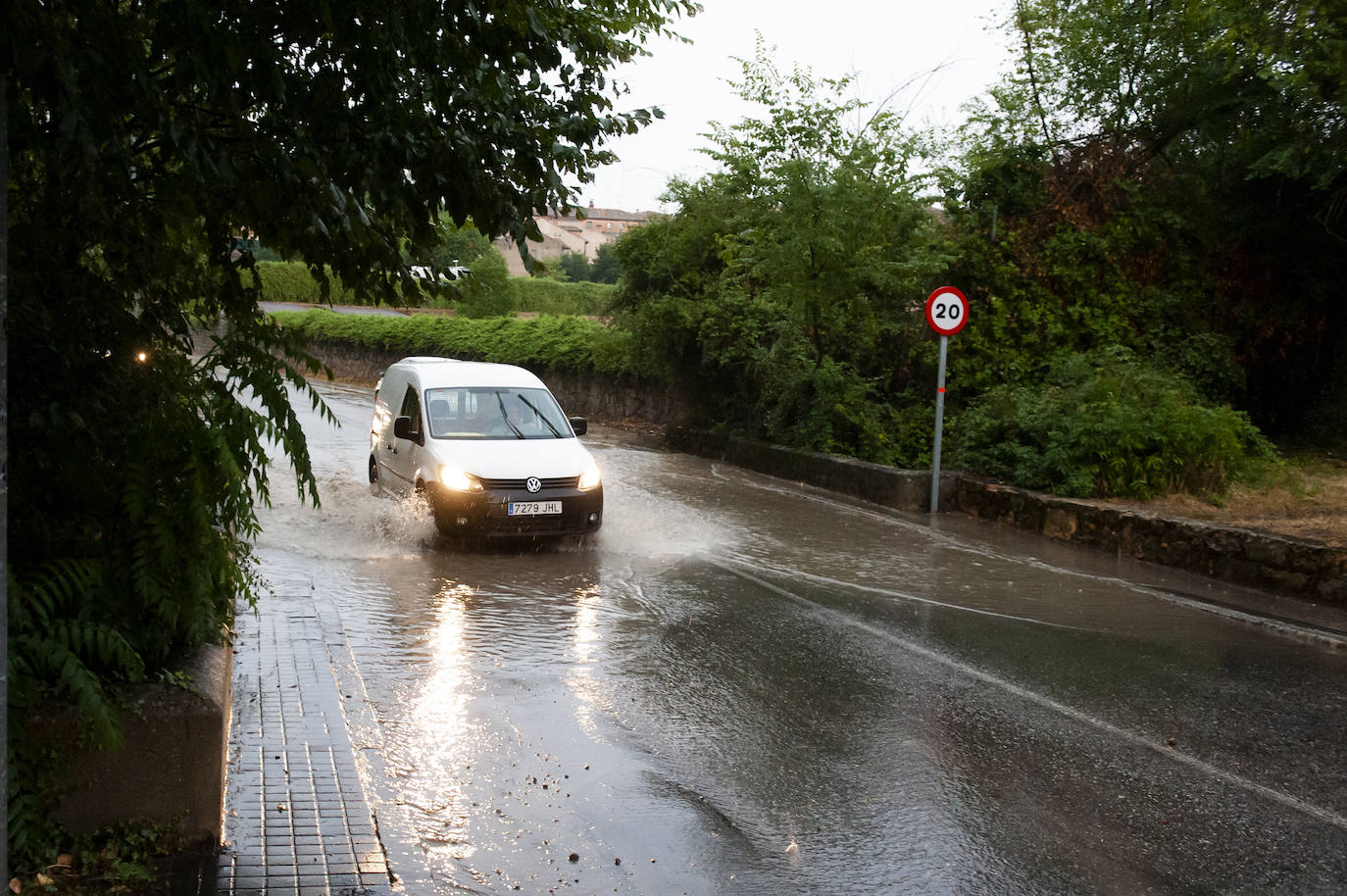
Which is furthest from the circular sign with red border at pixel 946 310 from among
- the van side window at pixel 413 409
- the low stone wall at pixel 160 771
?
the low stone wall at pixel 160 771

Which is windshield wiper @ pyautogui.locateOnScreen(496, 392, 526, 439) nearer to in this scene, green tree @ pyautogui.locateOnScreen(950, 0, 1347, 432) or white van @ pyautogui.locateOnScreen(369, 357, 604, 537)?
white van @ pyautogui.locateOnScreen(369, 357, 604, 537)

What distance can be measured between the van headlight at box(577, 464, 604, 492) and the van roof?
1.86 meters

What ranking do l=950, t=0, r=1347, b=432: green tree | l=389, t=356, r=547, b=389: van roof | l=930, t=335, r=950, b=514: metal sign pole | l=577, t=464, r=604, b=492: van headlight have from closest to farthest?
l=577, t=464, r=604, b=492: van headlight
l=389, t=356, r=547, b=389: van roof
l=930, t=335, r=950, b=514: metal sign pole
l=950, t=0, r=1347, b=432: green tree

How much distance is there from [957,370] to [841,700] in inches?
512

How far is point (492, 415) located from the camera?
13.2 meters

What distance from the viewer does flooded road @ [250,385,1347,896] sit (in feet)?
16.4

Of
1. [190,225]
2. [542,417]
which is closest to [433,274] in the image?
[190,225]

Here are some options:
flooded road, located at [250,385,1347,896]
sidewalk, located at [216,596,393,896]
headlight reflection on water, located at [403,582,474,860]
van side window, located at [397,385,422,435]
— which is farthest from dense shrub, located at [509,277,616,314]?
sidewalk, located at [216,596,393,896]

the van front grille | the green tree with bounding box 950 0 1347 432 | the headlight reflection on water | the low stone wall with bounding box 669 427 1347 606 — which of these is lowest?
the headlight reflection on water

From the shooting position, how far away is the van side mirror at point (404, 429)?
12.8 metres

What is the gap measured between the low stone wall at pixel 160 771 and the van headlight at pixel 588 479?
7.27m

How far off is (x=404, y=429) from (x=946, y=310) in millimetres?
8133

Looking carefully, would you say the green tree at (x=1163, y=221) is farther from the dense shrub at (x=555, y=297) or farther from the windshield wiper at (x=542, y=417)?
the dense shrub at (x=555, y=297)

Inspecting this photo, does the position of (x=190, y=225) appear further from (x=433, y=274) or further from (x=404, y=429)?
(x=404, y=429)
